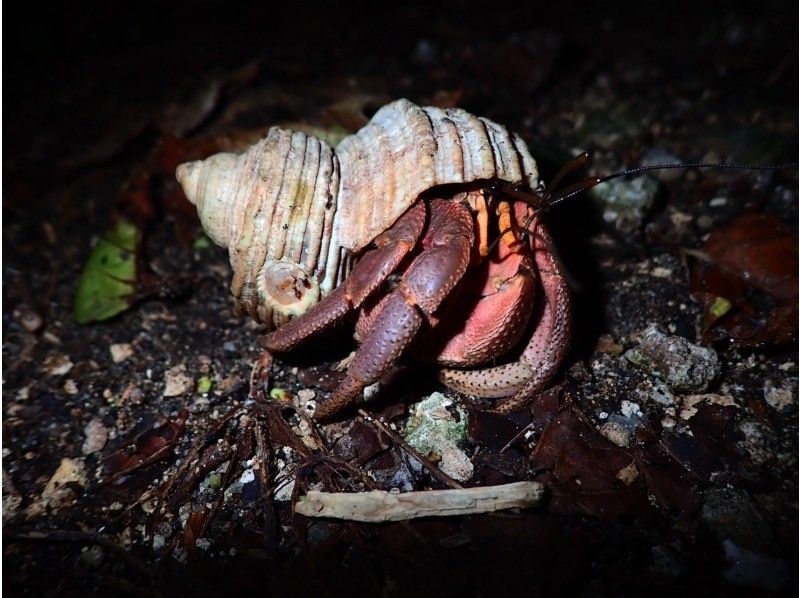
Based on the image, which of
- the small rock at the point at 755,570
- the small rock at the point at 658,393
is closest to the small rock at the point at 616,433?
the small rock at the point at 658,393

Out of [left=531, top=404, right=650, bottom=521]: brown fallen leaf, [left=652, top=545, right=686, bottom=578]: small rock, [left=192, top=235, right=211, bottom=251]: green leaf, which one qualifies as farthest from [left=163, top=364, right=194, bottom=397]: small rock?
[left=652, top=545, right=686, bottom=578]: small rock

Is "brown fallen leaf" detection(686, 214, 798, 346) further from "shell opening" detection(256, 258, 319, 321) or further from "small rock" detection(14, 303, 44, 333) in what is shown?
"small rock" detection(14, 303, 44, 333)

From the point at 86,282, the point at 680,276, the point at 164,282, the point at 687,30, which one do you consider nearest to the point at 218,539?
the point at 164,282

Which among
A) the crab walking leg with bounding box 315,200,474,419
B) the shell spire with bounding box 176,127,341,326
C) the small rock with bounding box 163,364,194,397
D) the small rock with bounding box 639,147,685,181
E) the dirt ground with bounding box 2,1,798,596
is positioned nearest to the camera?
the dirt ground with bounding box 2,1,798,596

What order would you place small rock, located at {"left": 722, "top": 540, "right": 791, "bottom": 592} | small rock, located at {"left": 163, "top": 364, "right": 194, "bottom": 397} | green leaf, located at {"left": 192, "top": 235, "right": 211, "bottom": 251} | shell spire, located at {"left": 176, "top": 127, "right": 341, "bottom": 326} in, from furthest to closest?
green leaf, located at {"left": 192, "top": 235, "right": 211, "bottom": 251} < small rock, located at {"left": 163, "top": 364, "right": 194, "bottom": 397} < shell spire, located at {"left": 176, "top": 127, "right": 341, "bottom": 326} < small rock, located at {"left": 722, "top": 540, "right": 791, "bottom": 592}

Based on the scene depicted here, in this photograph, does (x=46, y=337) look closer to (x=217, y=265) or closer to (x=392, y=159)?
(x=217, y=265)

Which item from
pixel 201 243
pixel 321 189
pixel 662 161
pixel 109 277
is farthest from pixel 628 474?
pixel 109 277

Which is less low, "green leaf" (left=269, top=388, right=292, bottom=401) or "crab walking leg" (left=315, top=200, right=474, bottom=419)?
"crab walking leg" (left=315, top=200, right=474, bottom=419)
